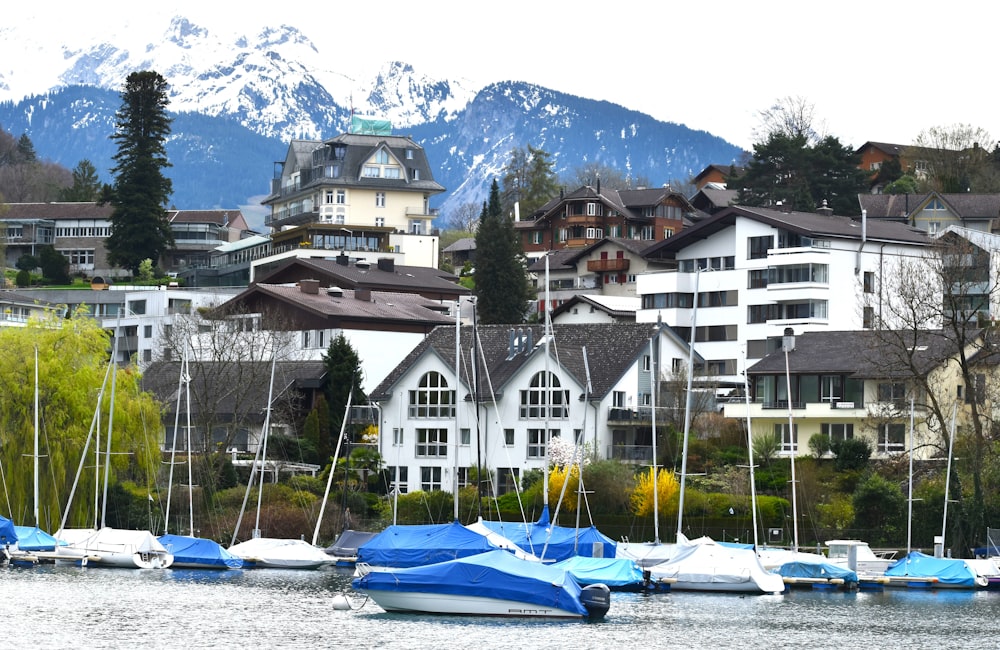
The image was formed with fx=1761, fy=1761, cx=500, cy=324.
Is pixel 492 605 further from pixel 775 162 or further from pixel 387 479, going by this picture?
pixel 775 162

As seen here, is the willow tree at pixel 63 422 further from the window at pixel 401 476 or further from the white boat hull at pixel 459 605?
the white boat hull at pixel 459 605

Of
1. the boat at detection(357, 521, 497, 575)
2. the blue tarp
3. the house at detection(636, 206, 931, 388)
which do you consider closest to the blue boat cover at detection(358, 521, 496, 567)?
the boat at detection(357, 521, 497, 575)

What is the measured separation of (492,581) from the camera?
5941 cm

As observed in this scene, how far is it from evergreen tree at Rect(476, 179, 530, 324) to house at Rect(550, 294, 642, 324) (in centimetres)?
335

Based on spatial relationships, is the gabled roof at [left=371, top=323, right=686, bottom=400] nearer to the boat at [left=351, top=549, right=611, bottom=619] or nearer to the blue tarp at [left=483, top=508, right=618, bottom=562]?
the blue tarp at [left=483, top=508, right=618, bottom=562]

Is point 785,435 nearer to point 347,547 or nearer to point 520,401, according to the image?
point 520,401

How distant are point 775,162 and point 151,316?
5418cm

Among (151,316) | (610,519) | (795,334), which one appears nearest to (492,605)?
(610,519)

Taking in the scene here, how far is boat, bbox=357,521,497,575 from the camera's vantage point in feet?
222

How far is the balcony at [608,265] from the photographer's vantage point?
148 m

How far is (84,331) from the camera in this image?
91562mm

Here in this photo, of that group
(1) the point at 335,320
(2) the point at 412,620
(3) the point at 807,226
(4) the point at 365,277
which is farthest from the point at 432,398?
(2) the point at 412,620

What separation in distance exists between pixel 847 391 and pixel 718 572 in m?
30.6

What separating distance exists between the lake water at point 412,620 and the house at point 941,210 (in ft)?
283
